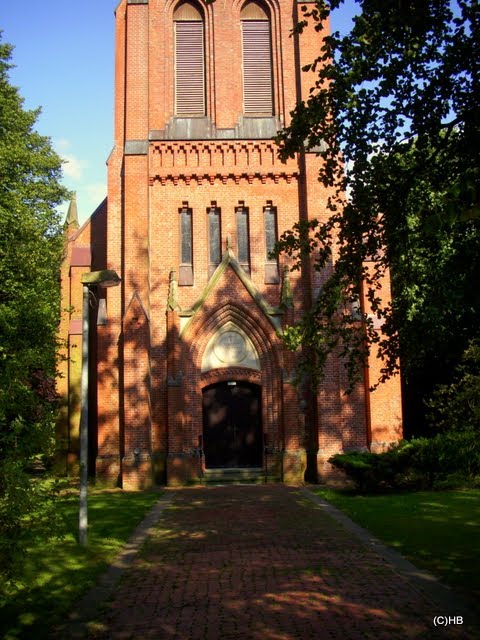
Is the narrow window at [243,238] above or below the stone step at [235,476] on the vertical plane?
above

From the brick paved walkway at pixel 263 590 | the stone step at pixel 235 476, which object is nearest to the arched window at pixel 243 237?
the stone step at pixel 235 476

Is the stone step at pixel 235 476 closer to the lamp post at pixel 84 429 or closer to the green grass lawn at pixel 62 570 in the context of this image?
the green grass lawn at pixel 62 570

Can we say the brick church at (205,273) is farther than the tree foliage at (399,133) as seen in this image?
Yes

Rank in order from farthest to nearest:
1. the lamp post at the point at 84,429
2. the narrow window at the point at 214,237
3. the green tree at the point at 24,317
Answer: the narrow window at the point at 214,237 < the lamp post at the point at 84,429 < the green tree at the point at 24,317

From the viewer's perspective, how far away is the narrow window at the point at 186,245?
19.8m

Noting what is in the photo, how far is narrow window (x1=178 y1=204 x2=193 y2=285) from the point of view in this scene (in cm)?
1978

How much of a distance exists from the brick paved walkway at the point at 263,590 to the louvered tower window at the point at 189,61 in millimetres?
14061

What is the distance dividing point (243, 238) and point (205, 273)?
1700 mm

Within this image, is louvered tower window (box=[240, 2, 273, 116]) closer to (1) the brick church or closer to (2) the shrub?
(1) the brick church

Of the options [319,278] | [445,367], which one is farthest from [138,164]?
[445,367]

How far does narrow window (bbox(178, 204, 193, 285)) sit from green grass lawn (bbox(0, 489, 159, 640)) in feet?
25.5

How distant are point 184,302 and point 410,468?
800 cm

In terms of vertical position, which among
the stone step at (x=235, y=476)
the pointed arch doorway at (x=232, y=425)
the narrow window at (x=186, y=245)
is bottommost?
the stone step at (x=235, y=476)

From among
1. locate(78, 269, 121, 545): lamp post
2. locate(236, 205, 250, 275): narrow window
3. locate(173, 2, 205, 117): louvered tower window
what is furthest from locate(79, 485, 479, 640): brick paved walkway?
locate(173, 2, 205, 117): louvered tower window
